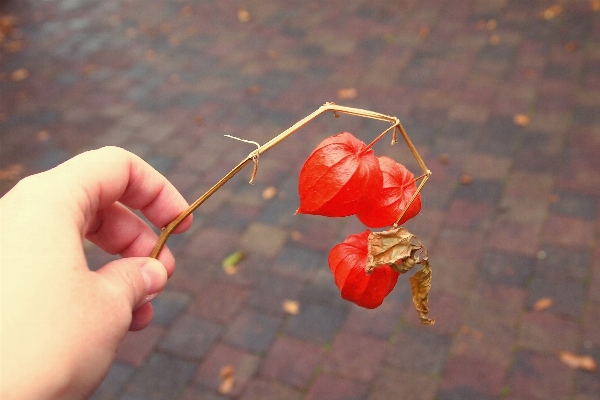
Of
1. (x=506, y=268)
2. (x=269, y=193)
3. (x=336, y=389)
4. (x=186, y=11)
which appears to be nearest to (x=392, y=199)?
(x=336, y=389)

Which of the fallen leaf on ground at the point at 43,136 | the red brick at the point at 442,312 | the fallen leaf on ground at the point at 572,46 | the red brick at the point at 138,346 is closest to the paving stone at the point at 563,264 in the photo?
the red brick at the point at 442,312

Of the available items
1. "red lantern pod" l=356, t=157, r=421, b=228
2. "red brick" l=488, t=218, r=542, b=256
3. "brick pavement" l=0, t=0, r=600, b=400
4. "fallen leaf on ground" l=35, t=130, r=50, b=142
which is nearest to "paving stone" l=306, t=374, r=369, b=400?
"brick pavement" l=0, t=0, r=600, b=400

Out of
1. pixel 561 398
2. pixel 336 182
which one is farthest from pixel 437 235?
pixel 336 182

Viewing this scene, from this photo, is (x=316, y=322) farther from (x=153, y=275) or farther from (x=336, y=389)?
(x=153, y=275)

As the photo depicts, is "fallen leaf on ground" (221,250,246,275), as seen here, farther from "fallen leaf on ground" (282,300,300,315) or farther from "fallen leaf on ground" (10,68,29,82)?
"fallen leaf on ground" (10,68,29,82)

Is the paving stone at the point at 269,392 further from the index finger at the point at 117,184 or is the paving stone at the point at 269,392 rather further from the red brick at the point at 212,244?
the index finger at the point at 117,184
